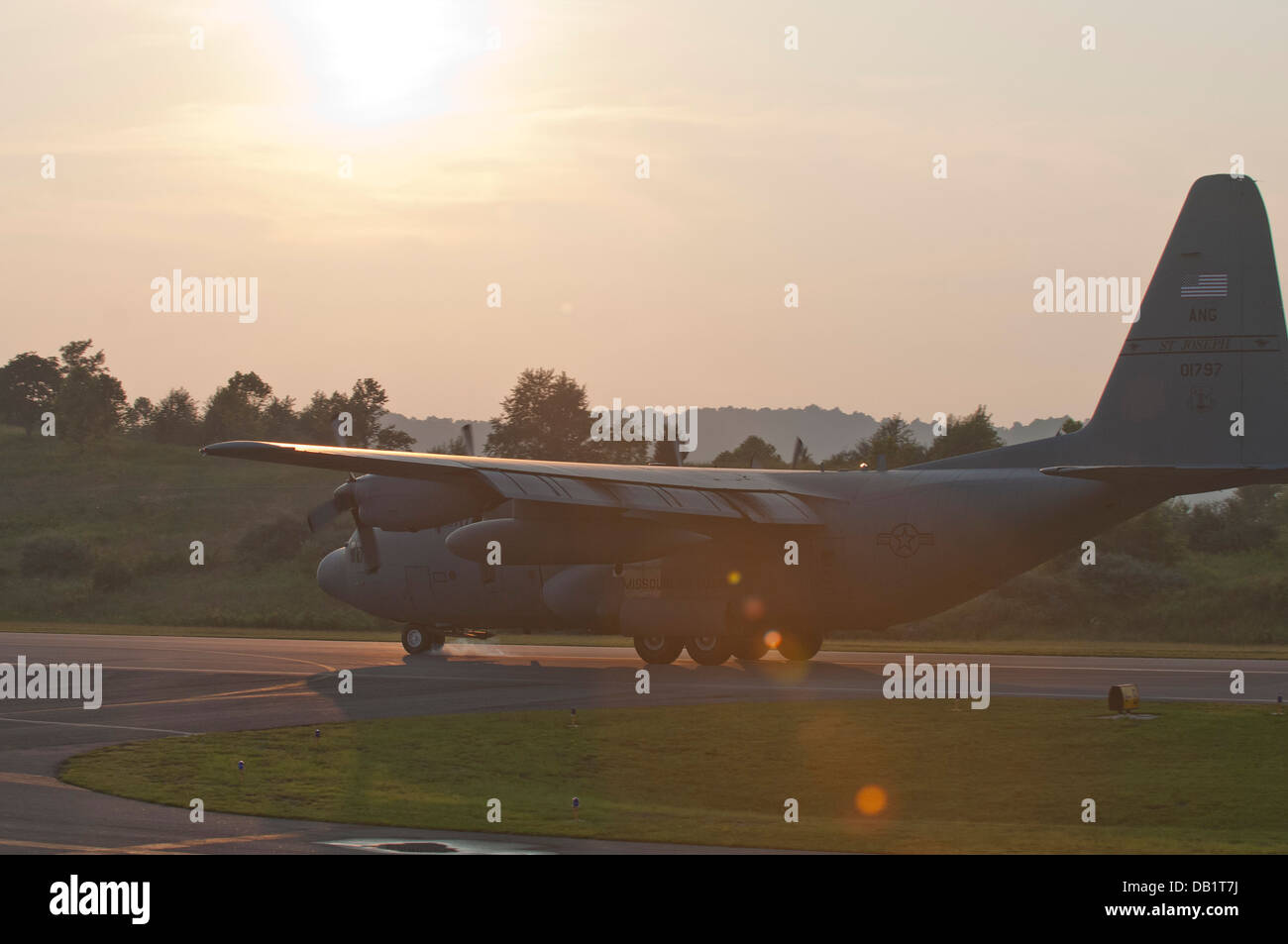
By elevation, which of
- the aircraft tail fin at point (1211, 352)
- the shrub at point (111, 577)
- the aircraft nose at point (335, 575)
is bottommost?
the shrub at point (111, 577)

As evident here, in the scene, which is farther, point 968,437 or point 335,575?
point 968,437

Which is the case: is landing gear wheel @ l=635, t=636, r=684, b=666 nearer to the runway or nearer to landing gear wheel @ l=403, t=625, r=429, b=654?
the runway

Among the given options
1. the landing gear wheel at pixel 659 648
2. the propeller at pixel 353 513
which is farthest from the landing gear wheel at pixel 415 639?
the landing gear wheel at pixel 659 648

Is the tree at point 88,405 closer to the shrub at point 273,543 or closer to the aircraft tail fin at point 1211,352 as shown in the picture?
the shrub at point 273,543

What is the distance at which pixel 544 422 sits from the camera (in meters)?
86.2

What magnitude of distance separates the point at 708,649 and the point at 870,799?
16373 mm

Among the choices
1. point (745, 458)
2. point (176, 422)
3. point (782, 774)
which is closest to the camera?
point (782, 774)

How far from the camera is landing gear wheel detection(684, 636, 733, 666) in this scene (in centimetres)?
3609

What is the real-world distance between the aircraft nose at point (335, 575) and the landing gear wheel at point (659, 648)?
34.1 feet

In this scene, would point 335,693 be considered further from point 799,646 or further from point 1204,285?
point 1204,285

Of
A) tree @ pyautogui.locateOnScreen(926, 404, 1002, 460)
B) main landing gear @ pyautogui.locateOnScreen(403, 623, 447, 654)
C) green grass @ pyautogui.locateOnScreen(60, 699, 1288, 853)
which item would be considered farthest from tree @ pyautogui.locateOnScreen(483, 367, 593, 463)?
green grass @ pyautogui.locateOnScreen(60, 699, 1288, 853)

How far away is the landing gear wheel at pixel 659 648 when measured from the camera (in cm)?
3662

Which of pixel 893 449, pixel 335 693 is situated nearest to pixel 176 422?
pixel 893 449
